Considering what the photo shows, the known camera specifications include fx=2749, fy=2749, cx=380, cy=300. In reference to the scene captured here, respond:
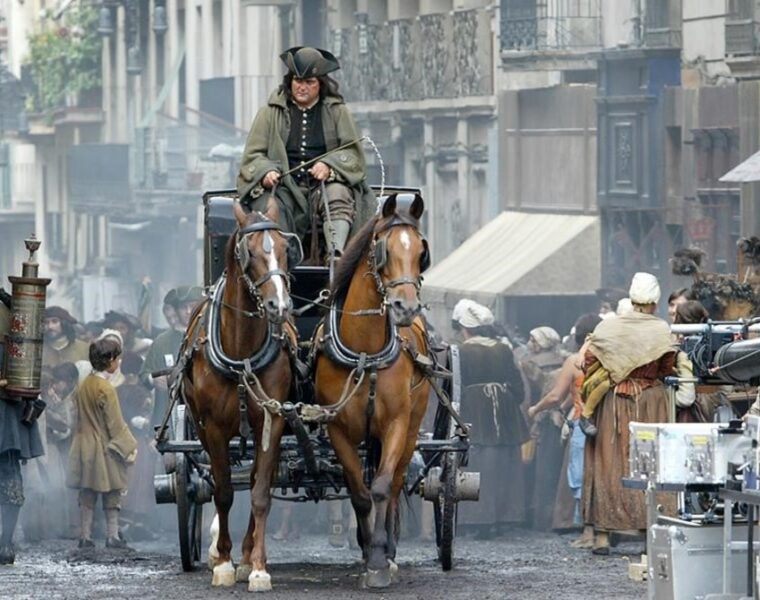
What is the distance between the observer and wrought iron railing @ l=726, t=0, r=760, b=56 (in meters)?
26.5

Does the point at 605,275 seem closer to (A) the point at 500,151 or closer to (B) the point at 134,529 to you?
(A) the point at 500,151

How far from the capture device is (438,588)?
1420 centimetres

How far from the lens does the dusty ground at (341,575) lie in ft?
46.0

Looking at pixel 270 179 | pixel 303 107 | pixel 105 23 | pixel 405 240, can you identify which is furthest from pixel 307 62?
pixel 105 23

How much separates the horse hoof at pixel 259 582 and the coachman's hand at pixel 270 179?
220 centimetres

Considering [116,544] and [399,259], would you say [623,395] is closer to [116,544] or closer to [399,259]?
[399,259]

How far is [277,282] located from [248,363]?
2.00 feet

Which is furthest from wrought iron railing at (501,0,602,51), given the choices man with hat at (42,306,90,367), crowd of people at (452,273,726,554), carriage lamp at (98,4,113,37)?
carriage lamp at (98,4,113,37)

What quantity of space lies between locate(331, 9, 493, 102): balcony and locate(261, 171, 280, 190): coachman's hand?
885 inches

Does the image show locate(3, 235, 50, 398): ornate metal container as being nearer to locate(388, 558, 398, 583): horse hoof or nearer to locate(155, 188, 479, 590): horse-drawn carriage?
locate(155, 188, 479, 590): horse-drawn carriage

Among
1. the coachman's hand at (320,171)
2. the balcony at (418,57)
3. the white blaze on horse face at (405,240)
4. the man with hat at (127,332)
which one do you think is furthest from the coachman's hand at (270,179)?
the balcony at (418,57)

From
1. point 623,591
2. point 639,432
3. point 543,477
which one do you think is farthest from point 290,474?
point 543,477

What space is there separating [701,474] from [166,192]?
132 feet

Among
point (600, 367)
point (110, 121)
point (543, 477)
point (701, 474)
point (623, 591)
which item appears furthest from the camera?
point (110, 121)
